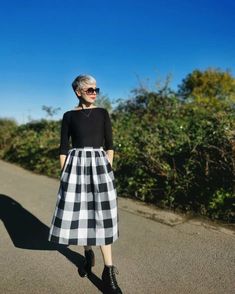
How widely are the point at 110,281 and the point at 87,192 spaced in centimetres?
77

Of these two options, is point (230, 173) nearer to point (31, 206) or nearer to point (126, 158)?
point (126, 158)

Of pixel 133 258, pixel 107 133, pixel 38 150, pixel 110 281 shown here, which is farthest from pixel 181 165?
pixel 38 150

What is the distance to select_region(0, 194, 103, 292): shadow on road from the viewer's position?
13.0 feet

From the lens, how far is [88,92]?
3322mm

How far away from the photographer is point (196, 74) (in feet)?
114

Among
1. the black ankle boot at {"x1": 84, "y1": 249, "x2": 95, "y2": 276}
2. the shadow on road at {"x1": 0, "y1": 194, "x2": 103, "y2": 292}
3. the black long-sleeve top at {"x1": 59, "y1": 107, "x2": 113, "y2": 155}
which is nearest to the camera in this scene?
the black long-sleeve top at {"x1": 59, "y1": 107, "x2": 113, "y2": 155}

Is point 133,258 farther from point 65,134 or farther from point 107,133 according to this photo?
point 65,134

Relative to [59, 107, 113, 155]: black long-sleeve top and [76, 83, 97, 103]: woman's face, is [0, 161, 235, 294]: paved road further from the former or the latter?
[76, 83, 97, 103]: woman's face

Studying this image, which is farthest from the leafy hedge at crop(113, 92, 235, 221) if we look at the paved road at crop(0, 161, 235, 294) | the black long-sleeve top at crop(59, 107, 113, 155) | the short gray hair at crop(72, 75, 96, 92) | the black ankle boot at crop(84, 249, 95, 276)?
the short gray hair at crop(72, 75, 96, 92)

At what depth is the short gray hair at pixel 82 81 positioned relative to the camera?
10.9ft

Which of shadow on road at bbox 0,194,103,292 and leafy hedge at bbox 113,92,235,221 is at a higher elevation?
leafy hedge at bbox 113,92,235,221

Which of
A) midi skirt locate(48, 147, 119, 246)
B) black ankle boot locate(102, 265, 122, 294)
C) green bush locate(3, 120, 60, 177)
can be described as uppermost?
green bush locate(3, 120, 60, 177)

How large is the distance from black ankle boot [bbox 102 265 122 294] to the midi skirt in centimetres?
25

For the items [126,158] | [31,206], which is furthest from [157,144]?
[31,206]
